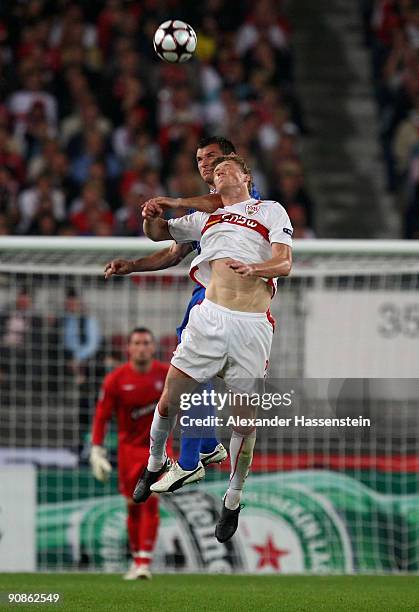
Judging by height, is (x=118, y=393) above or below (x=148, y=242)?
below

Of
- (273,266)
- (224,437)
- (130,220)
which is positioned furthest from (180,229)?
(130,220)

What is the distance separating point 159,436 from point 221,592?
2.64 metres

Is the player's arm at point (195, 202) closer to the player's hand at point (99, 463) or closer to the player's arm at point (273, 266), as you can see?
the player's arm at point (273, 266)

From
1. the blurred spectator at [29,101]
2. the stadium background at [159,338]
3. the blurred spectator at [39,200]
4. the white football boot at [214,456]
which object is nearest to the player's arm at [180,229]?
the white football boot at [214,456]

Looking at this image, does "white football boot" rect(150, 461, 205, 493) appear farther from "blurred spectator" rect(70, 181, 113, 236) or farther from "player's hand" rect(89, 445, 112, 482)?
"blurred spectator" rect(70, 181, 113, 236)

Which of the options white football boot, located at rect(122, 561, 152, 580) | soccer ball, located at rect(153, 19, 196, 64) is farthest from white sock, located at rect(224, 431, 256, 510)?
white football boot, located at rect(122, 561, 152, 580)

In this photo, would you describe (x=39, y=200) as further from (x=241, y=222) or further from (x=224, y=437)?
→ (x=241, y=222)

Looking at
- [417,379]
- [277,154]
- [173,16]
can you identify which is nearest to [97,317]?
[417,379]

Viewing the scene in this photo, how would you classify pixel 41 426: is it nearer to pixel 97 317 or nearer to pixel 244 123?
pixel 97 317

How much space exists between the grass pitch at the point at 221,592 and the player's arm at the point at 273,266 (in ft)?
9.83

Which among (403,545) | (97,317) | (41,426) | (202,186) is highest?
(202,186)

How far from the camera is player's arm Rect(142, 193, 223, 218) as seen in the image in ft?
29.2

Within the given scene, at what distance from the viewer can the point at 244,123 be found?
17219 mm

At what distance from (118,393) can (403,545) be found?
10.6ft
